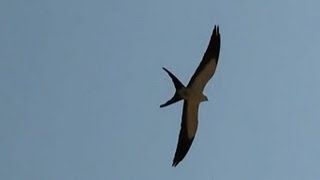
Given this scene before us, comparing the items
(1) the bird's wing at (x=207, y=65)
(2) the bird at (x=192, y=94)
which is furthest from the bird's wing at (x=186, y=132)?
(1) the bird's wing at (x=207, y=65)

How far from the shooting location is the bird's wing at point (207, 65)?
20781mm

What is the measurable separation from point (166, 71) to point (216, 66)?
182cm

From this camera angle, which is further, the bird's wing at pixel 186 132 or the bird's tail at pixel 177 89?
the bird's wing at pixel 186 132

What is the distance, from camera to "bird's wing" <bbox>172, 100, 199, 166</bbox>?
21.2 metres

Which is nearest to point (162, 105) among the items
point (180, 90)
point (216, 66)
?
point (180, 90)

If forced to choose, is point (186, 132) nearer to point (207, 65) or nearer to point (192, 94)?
point (192, 94)

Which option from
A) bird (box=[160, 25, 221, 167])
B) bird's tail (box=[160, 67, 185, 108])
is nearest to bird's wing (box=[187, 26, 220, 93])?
bird (box=[160, 25, 221, 167])

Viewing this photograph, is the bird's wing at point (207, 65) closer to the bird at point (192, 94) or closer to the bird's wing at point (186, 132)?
the bird at point (192, 94)

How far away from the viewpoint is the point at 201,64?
21.2 metres

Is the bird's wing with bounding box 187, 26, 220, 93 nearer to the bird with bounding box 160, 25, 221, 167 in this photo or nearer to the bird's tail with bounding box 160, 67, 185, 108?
the bird with bounding box 160, 25, 221, 167

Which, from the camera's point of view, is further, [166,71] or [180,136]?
[180,136]

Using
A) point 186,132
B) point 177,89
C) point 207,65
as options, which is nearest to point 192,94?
point 177,89

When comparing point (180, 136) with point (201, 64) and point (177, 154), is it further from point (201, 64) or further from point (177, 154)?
point (201, 64)

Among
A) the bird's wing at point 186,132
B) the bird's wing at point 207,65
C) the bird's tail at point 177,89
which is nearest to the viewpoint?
the bird's tail at point 177,89
